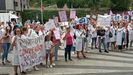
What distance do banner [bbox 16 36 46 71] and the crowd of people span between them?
182mm

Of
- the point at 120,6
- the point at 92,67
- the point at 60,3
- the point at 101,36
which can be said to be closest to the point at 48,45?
the point at 92,67

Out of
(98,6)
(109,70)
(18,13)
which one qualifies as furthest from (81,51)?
(18,13)

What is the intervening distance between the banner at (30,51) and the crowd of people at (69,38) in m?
0.18

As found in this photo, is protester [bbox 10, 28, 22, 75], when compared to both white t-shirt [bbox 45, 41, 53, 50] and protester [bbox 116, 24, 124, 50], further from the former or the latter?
protester [bbox 116, 24, 124, 50]

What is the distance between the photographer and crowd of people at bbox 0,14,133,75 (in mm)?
16875

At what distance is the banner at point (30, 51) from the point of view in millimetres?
15914

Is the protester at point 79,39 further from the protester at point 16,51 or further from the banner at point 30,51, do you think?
the protester at point 16,51

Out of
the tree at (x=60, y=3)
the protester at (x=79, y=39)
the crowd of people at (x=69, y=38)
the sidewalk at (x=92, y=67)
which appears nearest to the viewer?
the sidewalk at (x=92, y=67)

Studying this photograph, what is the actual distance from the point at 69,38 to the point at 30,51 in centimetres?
329

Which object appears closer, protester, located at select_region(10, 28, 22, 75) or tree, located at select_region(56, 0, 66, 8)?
protester, located at select_region(10, 28, 22, 75)

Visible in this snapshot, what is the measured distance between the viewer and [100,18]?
26.0 m

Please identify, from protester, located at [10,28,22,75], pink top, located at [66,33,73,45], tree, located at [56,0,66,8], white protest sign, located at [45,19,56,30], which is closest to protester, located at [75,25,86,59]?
pink top, located at [66,33,73,45]

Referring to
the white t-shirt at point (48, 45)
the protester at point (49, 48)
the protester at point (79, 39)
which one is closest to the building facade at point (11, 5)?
the protester at point (79, 39)

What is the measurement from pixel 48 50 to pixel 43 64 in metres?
1.01
